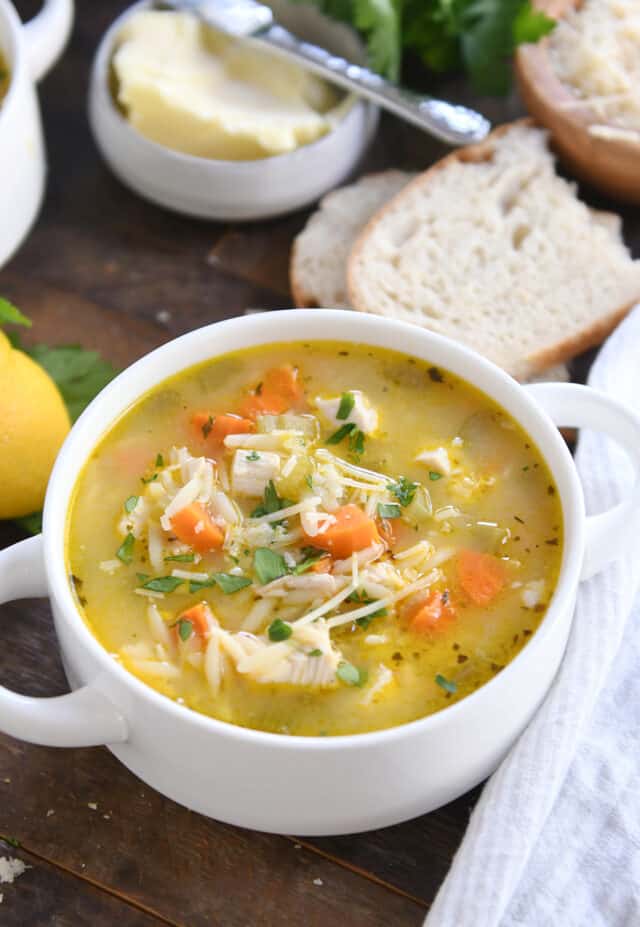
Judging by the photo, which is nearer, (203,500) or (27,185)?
(203,500)

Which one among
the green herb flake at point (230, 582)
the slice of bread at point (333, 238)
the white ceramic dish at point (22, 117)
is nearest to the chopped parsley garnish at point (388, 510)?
the green herb flake at point (230, 582)

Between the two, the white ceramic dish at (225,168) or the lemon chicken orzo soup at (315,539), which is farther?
the white ceramic dish at (225,168)

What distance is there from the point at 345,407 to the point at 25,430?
2.17 feet

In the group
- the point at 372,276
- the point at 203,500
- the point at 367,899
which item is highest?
the point at 203,500

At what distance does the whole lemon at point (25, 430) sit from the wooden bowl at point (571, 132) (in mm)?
1572

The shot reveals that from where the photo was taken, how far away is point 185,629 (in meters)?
1.94

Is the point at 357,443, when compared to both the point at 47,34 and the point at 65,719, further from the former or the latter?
the point at 47,34

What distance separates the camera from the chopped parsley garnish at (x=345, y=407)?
2.22 meters

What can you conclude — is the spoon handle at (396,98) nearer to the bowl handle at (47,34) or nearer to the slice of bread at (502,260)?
the slice of bread at (502,260)

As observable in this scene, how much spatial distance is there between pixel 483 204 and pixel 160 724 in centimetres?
186

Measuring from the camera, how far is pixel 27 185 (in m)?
3.09

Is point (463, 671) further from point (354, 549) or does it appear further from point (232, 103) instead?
point (232, 103)

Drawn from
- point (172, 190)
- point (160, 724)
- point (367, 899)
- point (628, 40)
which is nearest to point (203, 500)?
point (160, 724)

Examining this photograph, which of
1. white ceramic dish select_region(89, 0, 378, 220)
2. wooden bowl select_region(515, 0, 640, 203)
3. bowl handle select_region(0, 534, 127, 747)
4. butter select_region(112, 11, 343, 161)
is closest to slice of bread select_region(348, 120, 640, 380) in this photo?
wooden bowl select_region(515, 0, 640, 203)
